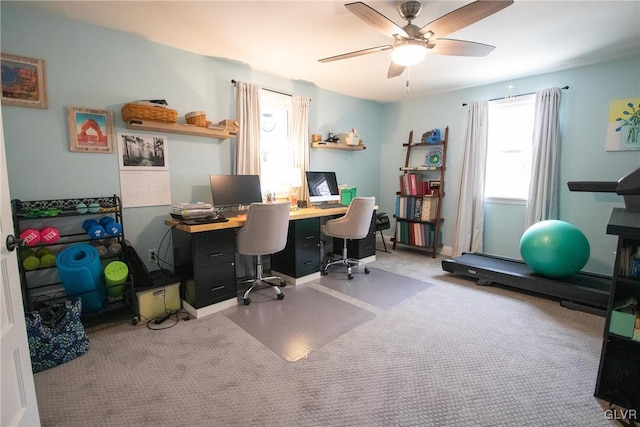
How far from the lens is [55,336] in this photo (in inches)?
72.0

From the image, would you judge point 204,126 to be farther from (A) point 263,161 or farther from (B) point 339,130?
(B) point 339,130

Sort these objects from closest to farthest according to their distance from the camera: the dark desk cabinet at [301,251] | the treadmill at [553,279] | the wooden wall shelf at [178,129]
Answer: the treadmill at [553,279] → the wooden wall shelf at [178,129] → the dark desk cabinet at [301,251]

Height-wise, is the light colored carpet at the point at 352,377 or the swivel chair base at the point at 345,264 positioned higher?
the swivel chair base at the point at 345,264

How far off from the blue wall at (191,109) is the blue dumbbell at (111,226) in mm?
269

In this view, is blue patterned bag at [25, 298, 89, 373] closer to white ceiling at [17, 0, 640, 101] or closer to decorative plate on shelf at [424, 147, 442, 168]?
white ceiling at [17, 0, 640, 101]

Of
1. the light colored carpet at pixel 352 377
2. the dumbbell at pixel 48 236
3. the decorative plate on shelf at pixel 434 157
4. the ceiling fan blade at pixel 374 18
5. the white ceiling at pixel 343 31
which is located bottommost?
the light colored carpet at pixel 352 377

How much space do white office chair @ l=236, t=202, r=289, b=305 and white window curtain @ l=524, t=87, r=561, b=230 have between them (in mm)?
3040

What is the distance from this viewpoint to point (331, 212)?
345 cm

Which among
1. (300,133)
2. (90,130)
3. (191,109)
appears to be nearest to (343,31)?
(300,133)

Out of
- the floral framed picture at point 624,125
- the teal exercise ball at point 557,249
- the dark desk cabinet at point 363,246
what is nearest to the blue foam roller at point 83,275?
the dark desk cabinet at point 363,246

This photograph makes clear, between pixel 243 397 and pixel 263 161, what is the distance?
8.68 ft

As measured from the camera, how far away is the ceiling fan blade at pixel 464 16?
1.60 meters

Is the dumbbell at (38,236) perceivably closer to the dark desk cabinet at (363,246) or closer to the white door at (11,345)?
the white door at (11,345)

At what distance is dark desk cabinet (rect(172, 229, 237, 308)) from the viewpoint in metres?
2.43
